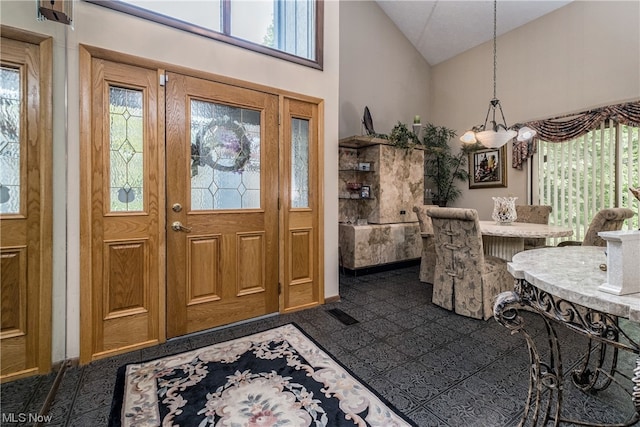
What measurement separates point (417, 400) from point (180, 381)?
141 centimetres

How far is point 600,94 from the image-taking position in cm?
366

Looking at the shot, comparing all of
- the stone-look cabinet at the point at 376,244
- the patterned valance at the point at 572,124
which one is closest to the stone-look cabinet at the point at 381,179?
the stone-look cabinet at the point at 376,244

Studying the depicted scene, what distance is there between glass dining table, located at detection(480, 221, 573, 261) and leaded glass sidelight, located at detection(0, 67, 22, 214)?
138 inches

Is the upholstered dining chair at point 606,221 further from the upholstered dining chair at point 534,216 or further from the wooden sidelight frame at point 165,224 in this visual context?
the wooden sidelight frame at point 165,224

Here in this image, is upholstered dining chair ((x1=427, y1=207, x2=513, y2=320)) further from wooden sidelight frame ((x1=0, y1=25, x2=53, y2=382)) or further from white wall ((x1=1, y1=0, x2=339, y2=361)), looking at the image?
wooden sidelight frame ((x1=0, y1=25, x2=53, y2=382))

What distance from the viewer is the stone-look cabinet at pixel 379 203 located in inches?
161

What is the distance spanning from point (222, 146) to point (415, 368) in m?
2.27

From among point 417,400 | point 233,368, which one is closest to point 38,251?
point 233,368

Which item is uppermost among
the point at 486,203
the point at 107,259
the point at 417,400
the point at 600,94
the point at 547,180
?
the point at 600,94

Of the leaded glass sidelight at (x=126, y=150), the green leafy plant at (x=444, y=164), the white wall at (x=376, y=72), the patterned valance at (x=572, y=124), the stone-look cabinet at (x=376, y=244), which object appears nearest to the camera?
the leaded glass sidelight at (x=126, y=150)

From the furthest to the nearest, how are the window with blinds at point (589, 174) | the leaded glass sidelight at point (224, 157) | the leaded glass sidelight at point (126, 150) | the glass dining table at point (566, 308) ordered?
the window with blinds at point (589, 174) < the leaded glass sidelight at point (224, 157) < the leaded glass sidelight at point (126, 150) < the glass dining table at point (566, 308)

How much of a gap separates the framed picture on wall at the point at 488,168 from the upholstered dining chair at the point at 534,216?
3.63ft

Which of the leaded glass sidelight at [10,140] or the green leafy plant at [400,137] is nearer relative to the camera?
the leaded glass sidelight at [10,140]

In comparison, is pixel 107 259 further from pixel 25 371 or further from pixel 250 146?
pixel 250 146
